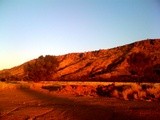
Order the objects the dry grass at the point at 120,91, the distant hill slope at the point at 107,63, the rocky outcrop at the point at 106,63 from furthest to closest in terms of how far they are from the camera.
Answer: the rocky outcrop at the point at 106,63 < the distant hill slope at the point at 107,63 < the dry grass at the point at 120,91

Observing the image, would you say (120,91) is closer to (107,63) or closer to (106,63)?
(107,63)

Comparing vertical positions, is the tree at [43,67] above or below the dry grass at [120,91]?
above

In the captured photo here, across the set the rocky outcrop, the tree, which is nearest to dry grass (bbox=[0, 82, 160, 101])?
the tree

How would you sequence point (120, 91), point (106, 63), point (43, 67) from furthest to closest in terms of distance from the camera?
point (106, 63), point (43, 67), point (120, 91)

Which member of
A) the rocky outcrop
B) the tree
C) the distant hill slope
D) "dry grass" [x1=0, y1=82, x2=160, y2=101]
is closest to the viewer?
"dry grass" [x1=0, y1=82, x2=160, y2=101]

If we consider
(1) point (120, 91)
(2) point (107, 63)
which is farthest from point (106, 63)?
(1) point (120, 91)

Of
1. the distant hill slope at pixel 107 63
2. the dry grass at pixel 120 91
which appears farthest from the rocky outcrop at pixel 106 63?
the dry grass at pixel 120 91

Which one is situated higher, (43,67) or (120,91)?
(43,67)

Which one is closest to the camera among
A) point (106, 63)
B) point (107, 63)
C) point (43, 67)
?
point (43, 67)

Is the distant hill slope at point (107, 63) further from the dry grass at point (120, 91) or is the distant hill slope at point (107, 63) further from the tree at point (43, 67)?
the dry grass at point (120, 91)

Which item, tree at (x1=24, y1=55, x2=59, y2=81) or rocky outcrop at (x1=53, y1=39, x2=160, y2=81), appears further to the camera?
rocky outcrop at (x1=53, y1=39, x2=160, y2=81)

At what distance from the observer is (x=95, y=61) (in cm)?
11456

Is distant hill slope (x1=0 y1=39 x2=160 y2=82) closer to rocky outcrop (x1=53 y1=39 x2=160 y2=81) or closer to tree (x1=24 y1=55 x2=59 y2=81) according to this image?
rocky outcrop (x1=53 y1=39 x2=160 y2=81)

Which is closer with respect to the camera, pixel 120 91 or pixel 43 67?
pixel 120 91
